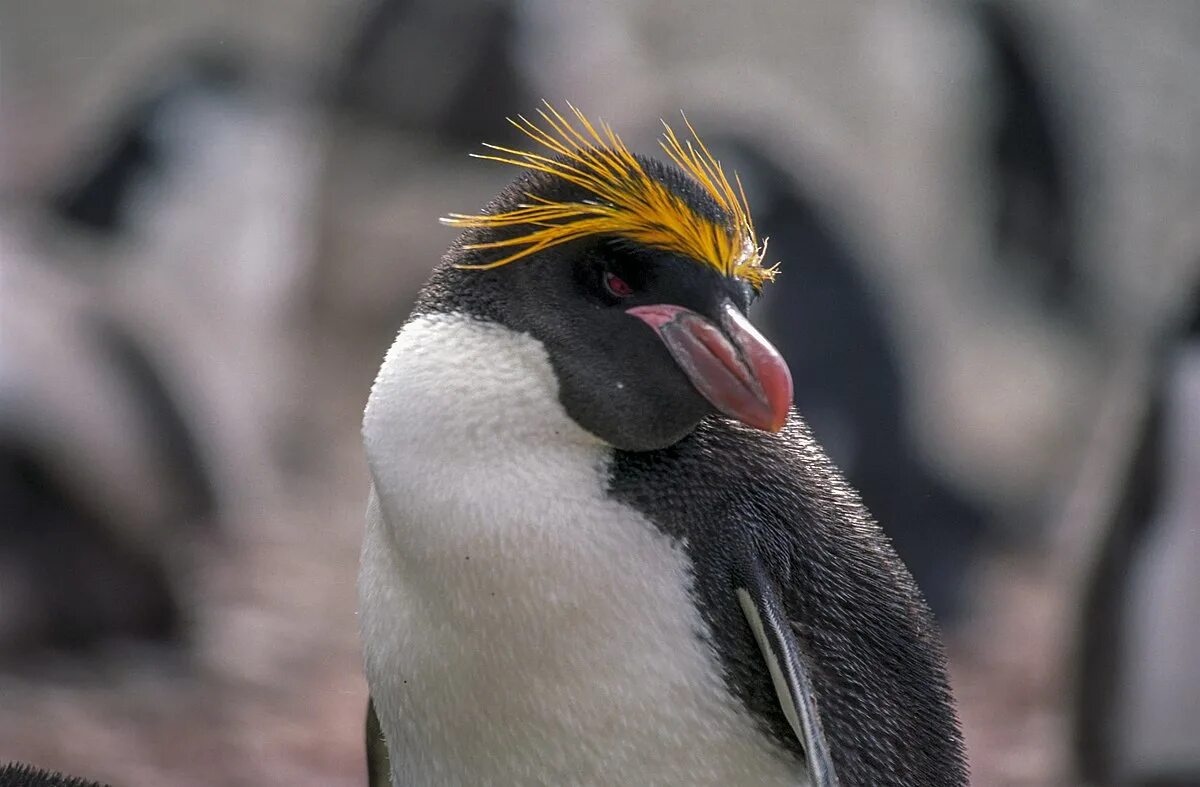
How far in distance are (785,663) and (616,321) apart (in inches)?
12.6

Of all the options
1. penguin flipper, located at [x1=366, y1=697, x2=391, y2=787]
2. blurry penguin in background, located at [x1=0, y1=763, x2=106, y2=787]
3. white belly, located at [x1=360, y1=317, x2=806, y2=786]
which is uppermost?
white belly, located at [x1=360, y1=317, x2=806, y2=786]

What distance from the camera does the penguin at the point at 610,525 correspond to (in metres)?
1.29

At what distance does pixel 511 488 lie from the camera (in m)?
1.31

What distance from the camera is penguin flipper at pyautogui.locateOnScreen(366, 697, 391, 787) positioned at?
1.65 meters

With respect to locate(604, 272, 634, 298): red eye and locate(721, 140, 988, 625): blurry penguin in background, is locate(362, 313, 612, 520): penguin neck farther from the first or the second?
locate(721, 140, 988, 625): blurry penguin in background

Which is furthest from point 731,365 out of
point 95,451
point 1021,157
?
point 1021,157

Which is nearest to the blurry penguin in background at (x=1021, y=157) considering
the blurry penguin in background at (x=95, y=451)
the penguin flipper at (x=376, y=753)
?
the blurry penguin in background at (x=95, y=451)

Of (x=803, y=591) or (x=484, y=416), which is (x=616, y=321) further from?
(x=803, y=591)

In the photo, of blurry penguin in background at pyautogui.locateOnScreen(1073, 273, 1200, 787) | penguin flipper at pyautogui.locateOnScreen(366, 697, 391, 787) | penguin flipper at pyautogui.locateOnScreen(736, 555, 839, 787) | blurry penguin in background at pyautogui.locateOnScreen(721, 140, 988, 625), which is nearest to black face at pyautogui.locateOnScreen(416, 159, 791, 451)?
penguin flipper at pyautogui.locateOnScreen(736, 555, 839, 787)

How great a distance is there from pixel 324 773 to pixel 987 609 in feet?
6.00

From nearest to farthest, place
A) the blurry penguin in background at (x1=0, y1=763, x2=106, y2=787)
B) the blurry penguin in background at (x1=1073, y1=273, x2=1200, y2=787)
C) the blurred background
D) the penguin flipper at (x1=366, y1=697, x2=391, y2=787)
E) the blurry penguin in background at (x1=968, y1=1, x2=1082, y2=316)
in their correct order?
the blurry penguin in background at (x1=0, y1=763, x2=106, y2=787), the penguin flipper at (x1=366, y1=697, x2=391, y2=787), the blurry penguin in background at (x1=1073, y1=273, x2=1200, y2=787), the blurred background, the blurry penguin in background at (x1=968, y1=1, x2=1082, y2=316)

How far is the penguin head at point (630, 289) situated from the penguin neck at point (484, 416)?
16 mm

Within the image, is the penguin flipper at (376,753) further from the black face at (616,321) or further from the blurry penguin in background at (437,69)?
the blurry penguin in background at (437,69)

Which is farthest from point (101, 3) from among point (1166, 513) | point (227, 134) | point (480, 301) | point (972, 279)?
point (480, 301)
